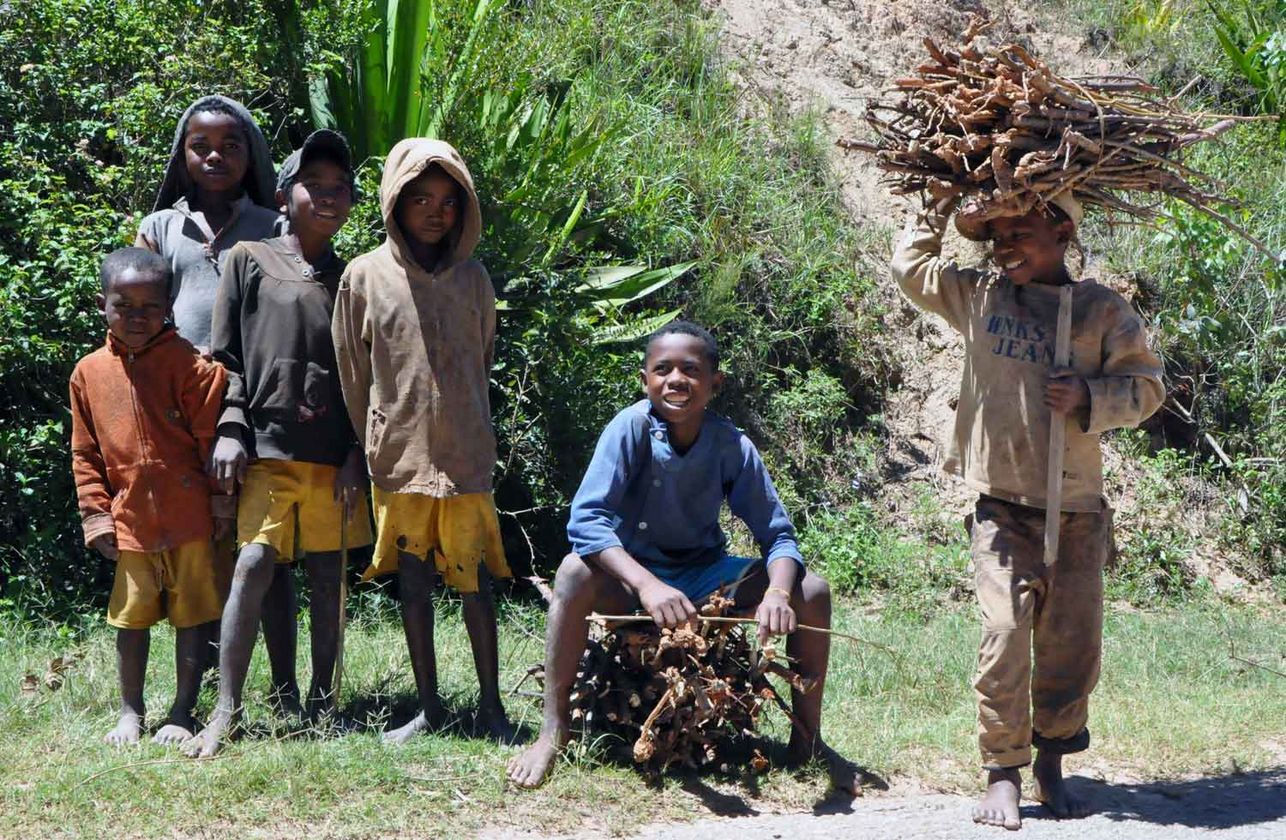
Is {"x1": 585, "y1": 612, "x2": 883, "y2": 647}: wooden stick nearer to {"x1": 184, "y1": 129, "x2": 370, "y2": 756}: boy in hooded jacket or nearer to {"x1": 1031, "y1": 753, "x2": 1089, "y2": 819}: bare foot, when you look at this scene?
{"x1": 1031, "y1": 753, "x2": 1089, "y2": 819}: bare foot

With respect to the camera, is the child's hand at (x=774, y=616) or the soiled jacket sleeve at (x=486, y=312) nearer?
the child's hand at (x=774, y=616)

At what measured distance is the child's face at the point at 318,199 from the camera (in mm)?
4859

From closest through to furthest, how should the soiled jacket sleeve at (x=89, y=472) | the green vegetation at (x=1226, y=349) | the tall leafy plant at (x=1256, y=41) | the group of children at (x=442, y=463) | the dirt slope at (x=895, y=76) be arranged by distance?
the group of children at (x=442, y=463)
the soiled jacket sleeve at (x=89, y=472)
the green vegetation at (x=1226, y=349)
the dirt slope at (x=895, y=76)
the tall leafy plant at (x=1256, y=41)

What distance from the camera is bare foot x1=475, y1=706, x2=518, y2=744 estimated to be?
4.88 metres

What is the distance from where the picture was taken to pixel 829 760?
473 cm

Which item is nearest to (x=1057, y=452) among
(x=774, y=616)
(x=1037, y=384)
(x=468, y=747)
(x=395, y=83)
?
(x=1037, y=384)

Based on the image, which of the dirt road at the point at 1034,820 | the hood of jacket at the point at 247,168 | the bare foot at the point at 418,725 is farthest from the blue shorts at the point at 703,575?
the hood of jacket at the point at 247,168

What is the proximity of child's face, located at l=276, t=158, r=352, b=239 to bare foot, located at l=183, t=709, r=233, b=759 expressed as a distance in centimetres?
169

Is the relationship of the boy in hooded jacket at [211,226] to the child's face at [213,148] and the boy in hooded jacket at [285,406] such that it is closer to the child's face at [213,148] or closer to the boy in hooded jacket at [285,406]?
the child's face at [213,148]

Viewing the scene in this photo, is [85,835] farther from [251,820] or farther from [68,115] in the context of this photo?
[68,115]

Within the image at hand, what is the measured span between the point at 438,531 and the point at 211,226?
Result: 1.45m

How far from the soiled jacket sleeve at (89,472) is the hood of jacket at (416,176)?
1192 millimetres

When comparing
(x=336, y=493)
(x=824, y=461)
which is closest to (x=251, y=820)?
(x=336, y=493)

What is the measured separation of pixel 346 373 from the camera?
15.5 feet
